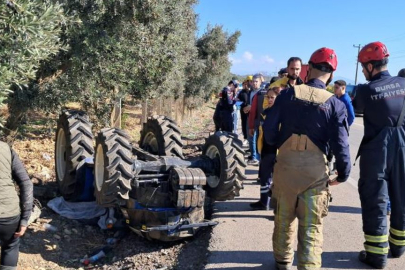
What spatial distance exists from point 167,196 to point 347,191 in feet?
13.6

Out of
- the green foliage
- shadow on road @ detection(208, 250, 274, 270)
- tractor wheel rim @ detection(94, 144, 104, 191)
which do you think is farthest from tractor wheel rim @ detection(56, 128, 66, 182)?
the green foliage

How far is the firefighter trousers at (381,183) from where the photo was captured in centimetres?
437

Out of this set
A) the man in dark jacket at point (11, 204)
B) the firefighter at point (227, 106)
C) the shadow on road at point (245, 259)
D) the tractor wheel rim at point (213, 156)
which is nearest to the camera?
the man in dark jacket at point (11, 204)

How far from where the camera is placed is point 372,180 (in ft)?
14.5

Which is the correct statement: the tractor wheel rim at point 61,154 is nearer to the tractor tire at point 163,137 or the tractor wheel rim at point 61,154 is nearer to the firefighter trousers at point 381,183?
the tractor tire at point 163,137

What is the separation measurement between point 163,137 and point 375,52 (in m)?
3.46

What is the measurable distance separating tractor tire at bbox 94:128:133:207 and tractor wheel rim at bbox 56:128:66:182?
6.52ft

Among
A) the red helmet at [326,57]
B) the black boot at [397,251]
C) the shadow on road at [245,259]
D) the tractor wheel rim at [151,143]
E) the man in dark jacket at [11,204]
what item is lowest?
the shadow on road at [245,259]

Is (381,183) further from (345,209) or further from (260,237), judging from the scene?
(345,209)

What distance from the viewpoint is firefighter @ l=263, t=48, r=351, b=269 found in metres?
3.83

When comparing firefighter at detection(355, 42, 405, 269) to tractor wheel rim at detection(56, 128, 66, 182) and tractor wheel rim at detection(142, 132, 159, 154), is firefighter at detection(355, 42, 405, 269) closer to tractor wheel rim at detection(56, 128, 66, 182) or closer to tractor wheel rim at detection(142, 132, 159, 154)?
tractor wheel rim at detection(142, 132, 159, 154)

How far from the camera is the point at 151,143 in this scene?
727cm

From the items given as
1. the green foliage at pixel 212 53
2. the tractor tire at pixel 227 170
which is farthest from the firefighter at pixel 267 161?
the green foliage at pixel 212 53

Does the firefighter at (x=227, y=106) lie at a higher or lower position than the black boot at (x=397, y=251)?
higher
